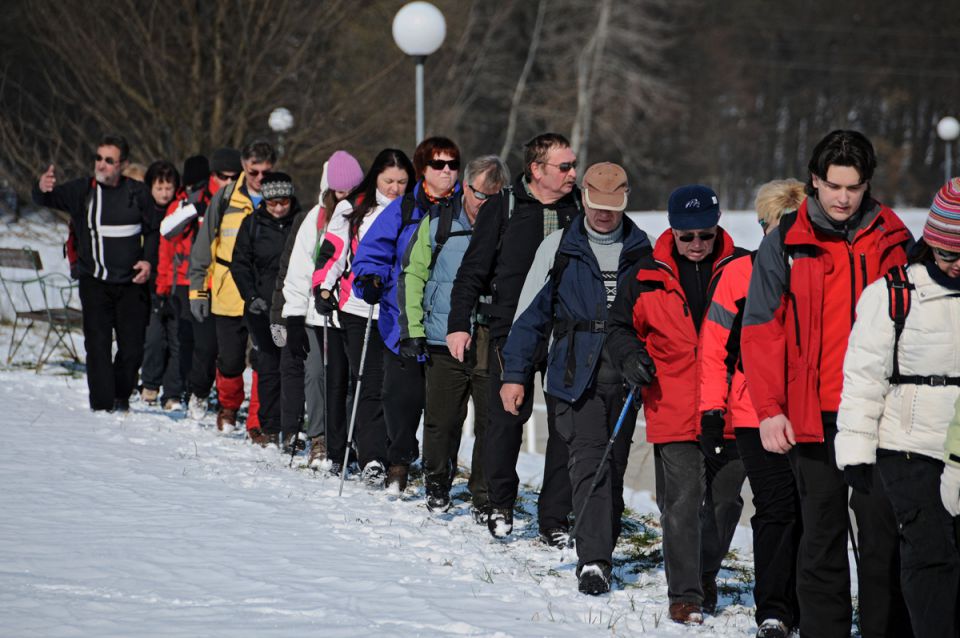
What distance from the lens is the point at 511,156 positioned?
39.5m

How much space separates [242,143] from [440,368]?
34.9 ft

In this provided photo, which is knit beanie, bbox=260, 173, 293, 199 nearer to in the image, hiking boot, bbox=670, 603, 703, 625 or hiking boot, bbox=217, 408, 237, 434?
hiking boot, bbox=217, 408, 237, 434

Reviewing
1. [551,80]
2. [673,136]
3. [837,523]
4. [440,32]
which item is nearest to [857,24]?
[673,136]

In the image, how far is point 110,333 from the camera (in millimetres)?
9758

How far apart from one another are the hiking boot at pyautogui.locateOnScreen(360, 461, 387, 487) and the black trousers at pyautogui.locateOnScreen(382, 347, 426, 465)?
314 mm

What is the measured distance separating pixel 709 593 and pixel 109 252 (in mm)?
5559

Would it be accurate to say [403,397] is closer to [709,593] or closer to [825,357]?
[709,593]

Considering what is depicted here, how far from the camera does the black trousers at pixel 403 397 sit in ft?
24.8

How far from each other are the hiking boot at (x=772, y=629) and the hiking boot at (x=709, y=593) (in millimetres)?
662

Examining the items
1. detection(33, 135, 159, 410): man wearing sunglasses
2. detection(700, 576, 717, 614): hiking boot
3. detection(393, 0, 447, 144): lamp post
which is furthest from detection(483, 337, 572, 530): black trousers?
detection(393, 0, 447, 144): lamp post

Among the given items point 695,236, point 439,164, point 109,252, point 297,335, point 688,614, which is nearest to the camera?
point 688,614

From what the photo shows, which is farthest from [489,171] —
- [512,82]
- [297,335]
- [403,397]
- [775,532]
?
[512,82]

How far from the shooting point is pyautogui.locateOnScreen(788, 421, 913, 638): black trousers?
4613mm

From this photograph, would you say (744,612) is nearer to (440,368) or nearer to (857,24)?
(440,368)
